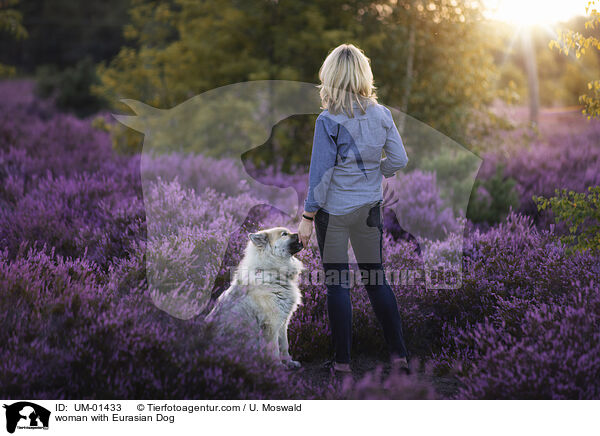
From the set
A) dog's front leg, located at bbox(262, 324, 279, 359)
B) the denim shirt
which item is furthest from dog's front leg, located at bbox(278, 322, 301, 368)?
the denim shirt

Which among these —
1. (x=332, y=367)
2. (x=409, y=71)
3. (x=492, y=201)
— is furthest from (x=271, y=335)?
(x=409, y=71)

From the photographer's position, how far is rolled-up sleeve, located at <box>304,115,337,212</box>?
3.34m

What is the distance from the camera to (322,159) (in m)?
3.34

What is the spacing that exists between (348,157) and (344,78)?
0.50 meters

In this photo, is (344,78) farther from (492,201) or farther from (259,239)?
(492,201)

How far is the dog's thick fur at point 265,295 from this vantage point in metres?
3.61

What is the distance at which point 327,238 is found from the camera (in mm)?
3506

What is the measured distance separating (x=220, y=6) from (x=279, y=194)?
3967mm

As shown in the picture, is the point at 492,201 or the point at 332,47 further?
the point at 332,47
